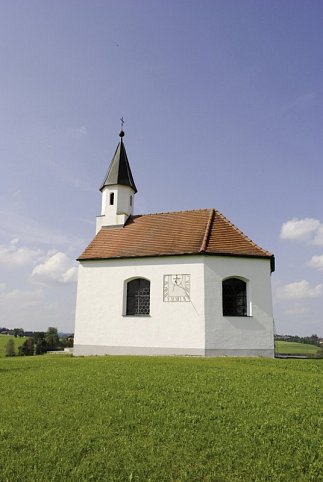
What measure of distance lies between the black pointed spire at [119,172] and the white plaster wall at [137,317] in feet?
20.8

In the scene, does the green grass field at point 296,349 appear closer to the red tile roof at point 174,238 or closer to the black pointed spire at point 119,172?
the red tile roof at point 174,238

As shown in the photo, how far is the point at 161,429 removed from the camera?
616 centimetres

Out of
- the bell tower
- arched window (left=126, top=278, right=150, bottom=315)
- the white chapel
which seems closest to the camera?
the white chapel

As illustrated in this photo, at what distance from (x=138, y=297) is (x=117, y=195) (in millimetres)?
7699

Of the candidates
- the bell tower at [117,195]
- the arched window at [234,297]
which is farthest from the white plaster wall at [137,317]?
the bell tower at [117,195]

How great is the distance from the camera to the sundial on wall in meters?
18.6

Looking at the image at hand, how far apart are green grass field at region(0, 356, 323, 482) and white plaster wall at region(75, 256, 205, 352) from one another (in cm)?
807

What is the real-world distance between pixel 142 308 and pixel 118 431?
13699 mm

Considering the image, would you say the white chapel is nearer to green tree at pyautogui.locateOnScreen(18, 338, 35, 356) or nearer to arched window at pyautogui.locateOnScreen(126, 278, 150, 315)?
arched window at pyautogui.locateOnScreen(126, 278, 150, 315)

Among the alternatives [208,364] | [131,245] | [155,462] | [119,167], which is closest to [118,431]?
[155,462]

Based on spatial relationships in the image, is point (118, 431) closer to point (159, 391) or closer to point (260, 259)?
point (159, 391)

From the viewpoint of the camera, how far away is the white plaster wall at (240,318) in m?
17.9

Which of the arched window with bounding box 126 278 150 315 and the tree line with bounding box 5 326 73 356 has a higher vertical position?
the arched window with bounding box 126 278 150 315

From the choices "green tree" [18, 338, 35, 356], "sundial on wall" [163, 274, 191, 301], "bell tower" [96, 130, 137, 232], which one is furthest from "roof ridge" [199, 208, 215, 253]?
"green tree" [18, 338, 35, 356]
